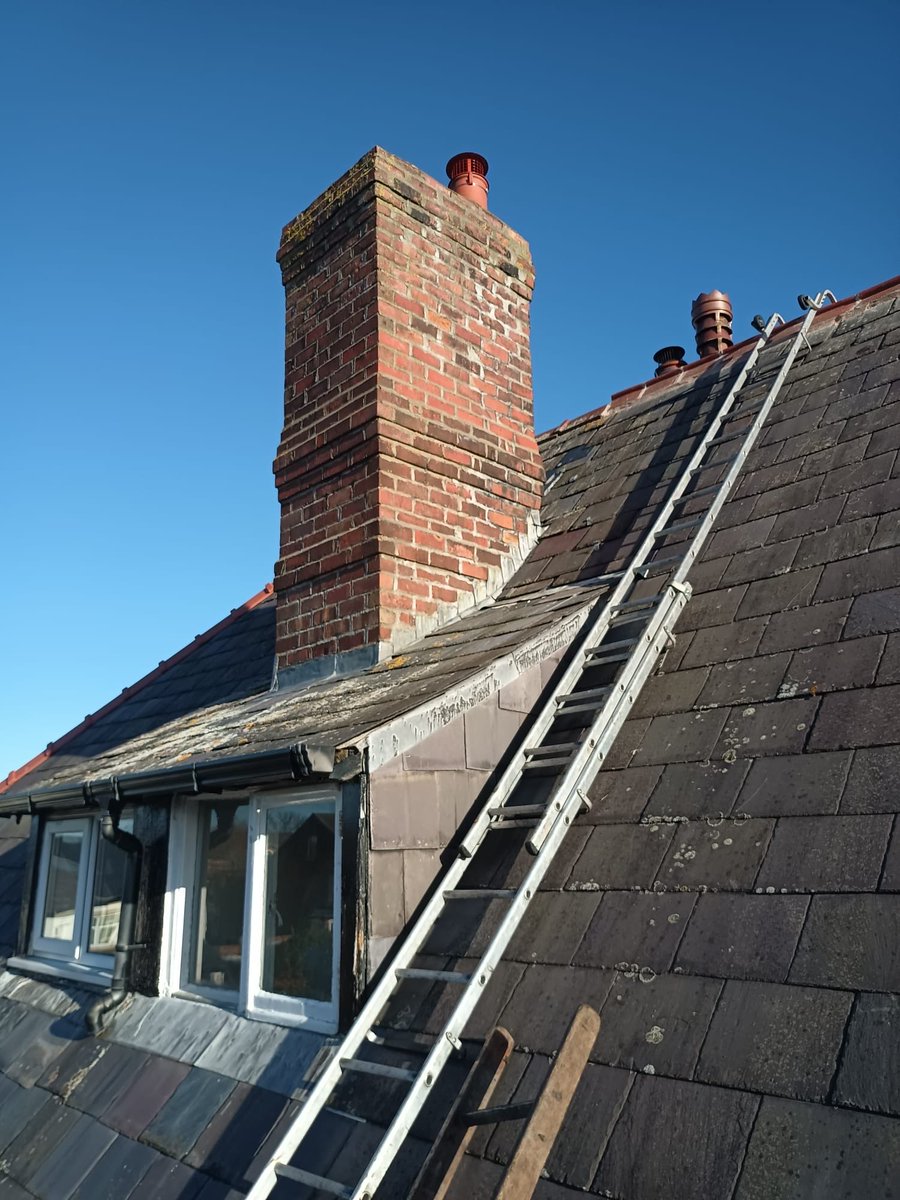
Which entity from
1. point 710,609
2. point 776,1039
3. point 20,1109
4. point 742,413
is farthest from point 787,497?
point 20,1109

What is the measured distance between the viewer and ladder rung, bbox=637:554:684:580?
187 inches

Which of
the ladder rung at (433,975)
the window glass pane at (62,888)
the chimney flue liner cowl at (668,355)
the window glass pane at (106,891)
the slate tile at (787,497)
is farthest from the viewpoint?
the chimney flue liner cowl at (668,355)

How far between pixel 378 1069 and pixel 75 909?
381 cm

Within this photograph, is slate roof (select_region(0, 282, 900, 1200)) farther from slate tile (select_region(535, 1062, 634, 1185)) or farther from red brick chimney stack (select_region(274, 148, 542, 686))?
red brick chimney stack (select_region(274, 148, 542, 686))

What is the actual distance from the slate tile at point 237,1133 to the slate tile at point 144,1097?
49 cm

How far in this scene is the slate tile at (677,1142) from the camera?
6.81ft

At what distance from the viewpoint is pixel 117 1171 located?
3627 millimetres

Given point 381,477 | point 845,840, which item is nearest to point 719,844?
point 845,840

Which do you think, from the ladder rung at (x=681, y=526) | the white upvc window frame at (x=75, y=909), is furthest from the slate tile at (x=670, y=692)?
the white upvc window frame at (x=75, y=909)

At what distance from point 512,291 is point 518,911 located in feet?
18.3

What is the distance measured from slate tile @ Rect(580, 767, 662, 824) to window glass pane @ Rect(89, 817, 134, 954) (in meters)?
3.37

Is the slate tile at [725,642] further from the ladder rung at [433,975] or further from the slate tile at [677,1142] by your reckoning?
the slate tile at [677,1142]

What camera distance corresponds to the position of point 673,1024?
2.46 meters

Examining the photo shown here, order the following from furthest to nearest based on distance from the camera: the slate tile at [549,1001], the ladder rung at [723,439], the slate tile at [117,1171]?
the ladder rung at [723,439] < the slate tile at [117,1171] < the slate tile at [549,1001]
